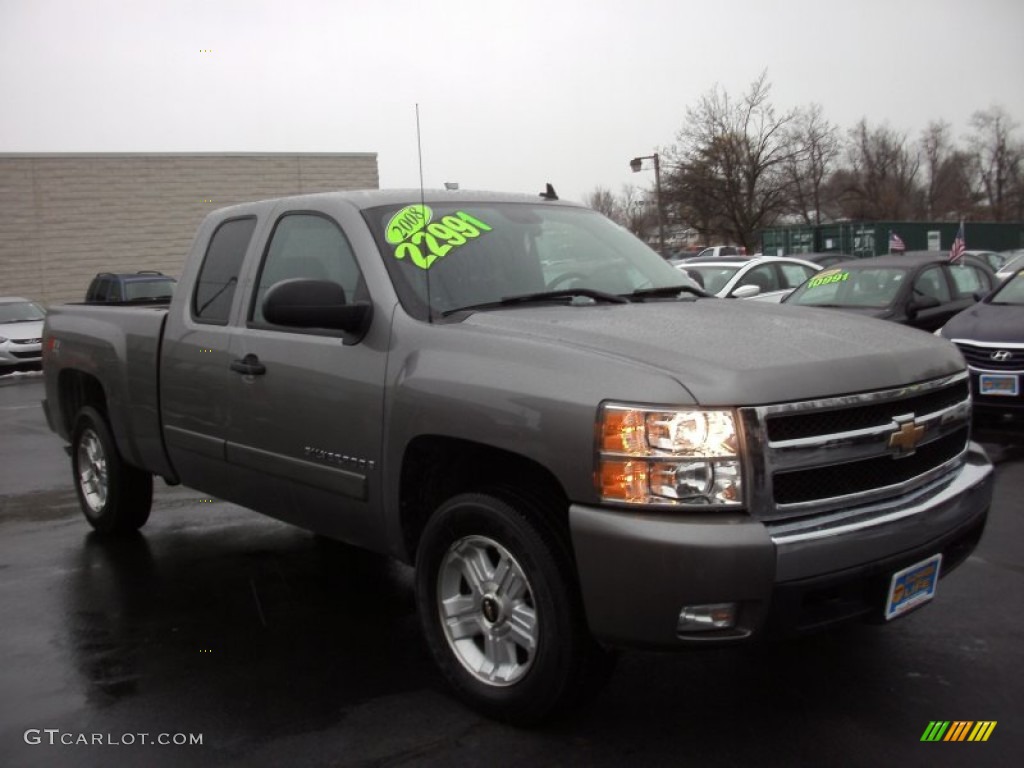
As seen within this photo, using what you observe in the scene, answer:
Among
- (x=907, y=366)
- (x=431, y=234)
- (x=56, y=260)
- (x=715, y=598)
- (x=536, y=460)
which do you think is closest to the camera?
(x=715, y=598)

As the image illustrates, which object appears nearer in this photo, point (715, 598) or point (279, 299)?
point (715, 598)

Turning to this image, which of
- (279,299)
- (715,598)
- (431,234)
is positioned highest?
(431,234)

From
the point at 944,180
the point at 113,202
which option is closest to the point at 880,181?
the point at 944,180

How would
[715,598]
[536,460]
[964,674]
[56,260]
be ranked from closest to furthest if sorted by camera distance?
[715,598] → [536,460] → [964,674] → [56,260]

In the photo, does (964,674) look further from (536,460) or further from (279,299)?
(279,299)

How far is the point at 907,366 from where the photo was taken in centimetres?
325

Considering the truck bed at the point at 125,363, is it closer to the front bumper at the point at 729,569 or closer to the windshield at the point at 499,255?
the windshield at the point at 499,255

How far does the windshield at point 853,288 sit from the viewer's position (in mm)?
10648

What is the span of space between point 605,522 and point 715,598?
0.38 metres

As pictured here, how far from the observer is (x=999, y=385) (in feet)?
27.5

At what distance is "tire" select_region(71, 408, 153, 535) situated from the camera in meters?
5.80

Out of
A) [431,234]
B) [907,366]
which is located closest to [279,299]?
[431,234]

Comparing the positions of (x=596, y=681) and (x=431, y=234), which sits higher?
(x=431, y=234)

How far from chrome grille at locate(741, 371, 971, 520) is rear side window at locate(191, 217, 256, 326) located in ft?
9.52
